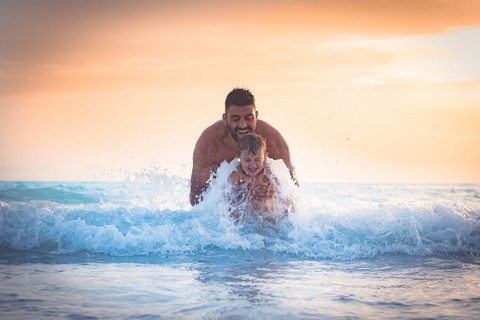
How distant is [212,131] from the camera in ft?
21.0

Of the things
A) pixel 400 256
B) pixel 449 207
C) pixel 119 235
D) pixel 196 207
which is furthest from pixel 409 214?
pixel 119 235

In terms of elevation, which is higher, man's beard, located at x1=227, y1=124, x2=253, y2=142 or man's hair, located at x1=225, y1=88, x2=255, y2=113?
man's hair, located at x1=225, y1=88, x2=255, y2=113

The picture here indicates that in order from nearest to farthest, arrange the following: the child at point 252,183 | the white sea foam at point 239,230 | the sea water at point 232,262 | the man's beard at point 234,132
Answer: the sea water at point 232,262 → the white sea foam at point 239,230 → the child at point 252,183 → the man's beard at point 234,132

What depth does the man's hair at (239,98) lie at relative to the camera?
Answer: 594 centimetres

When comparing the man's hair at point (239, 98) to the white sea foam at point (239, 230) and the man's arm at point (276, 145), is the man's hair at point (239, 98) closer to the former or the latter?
the man's arm at point (276, 145)

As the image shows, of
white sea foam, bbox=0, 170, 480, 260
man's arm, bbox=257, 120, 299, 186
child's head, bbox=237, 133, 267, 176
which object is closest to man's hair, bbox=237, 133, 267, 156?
child's head, bbox=237, 133, 267, 176

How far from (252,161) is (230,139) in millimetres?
888

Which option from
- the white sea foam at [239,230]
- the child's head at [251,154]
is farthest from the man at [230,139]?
the child's head at [251,154]

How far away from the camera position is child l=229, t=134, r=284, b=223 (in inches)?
211

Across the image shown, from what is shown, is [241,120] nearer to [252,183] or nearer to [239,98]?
[239,98]

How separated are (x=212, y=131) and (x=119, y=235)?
7.60ft

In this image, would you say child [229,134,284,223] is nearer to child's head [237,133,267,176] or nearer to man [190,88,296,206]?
child's head [237,133,267,176]

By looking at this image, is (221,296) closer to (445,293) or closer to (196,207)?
(445,293)

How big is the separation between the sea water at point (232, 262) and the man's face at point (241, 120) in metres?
0.53
